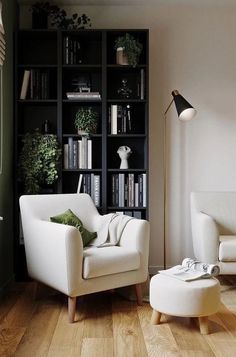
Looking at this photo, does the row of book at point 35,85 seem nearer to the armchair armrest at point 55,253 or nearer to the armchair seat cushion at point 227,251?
the armchair armrest at point 55,253

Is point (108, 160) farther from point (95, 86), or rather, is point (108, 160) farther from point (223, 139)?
point (223, 139)

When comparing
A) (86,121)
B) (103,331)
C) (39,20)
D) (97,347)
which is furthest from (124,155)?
(97,347)

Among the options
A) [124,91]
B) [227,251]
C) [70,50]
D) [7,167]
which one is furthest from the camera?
[124,91]

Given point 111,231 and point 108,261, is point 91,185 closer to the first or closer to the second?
point 111,231

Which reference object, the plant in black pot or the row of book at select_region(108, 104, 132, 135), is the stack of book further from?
the plant in black pot

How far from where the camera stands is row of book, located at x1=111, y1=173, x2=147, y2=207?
384 cm

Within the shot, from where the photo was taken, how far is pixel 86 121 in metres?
3.76

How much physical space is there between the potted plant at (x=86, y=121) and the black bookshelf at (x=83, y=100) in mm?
65

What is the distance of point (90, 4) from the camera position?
4.05 meters

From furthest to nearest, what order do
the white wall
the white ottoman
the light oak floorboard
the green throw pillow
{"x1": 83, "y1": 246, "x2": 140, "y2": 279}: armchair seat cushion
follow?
1. the white wall
2. the green throw pillow
3. {"x1": 83, "y1": 246, "x2": 140, "y2": 279}: armchair seat cushion
4. the white ottoman
5. the light oak floorboard

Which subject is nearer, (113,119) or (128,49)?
(128,49)

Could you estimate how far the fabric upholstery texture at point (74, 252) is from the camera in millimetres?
2766

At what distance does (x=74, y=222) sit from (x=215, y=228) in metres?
1.19

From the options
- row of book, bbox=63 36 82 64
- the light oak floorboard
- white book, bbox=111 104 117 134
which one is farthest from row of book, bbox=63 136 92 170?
the light oak floorboard
